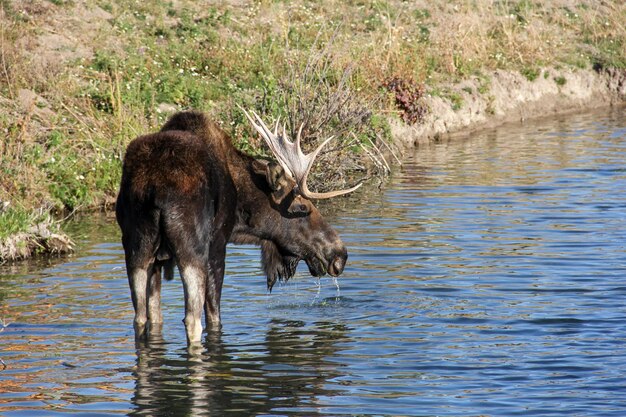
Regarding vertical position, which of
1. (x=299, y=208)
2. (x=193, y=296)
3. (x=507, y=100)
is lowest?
(x=193, y=296)

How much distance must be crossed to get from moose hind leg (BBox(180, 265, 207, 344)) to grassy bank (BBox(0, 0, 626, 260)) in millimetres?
4555

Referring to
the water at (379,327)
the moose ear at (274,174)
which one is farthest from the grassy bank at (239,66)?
the moose ear at (274,174)

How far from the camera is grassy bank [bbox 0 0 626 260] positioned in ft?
54.1

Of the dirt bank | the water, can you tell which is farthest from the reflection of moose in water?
the dirt bank

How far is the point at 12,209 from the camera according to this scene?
13719 mm

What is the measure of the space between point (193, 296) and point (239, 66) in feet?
42.3

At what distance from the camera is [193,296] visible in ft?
30.6

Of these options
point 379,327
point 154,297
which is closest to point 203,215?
point 154,297

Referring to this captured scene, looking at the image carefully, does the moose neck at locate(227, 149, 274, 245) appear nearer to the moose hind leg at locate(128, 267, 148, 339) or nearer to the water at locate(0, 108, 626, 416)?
the water at locate(0, 108, 626, 416)

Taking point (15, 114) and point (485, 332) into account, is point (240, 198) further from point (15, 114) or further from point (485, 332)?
point (15, 114)

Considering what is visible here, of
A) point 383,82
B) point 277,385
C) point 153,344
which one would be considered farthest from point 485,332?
point 383,82

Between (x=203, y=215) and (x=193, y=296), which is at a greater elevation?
(x=203, y=215)

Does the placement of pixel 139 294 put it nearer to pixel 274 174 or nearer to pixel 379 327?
pixel 274 174

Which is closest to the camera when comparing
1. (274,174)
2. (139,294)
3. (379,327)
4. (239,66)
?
(139,294)
